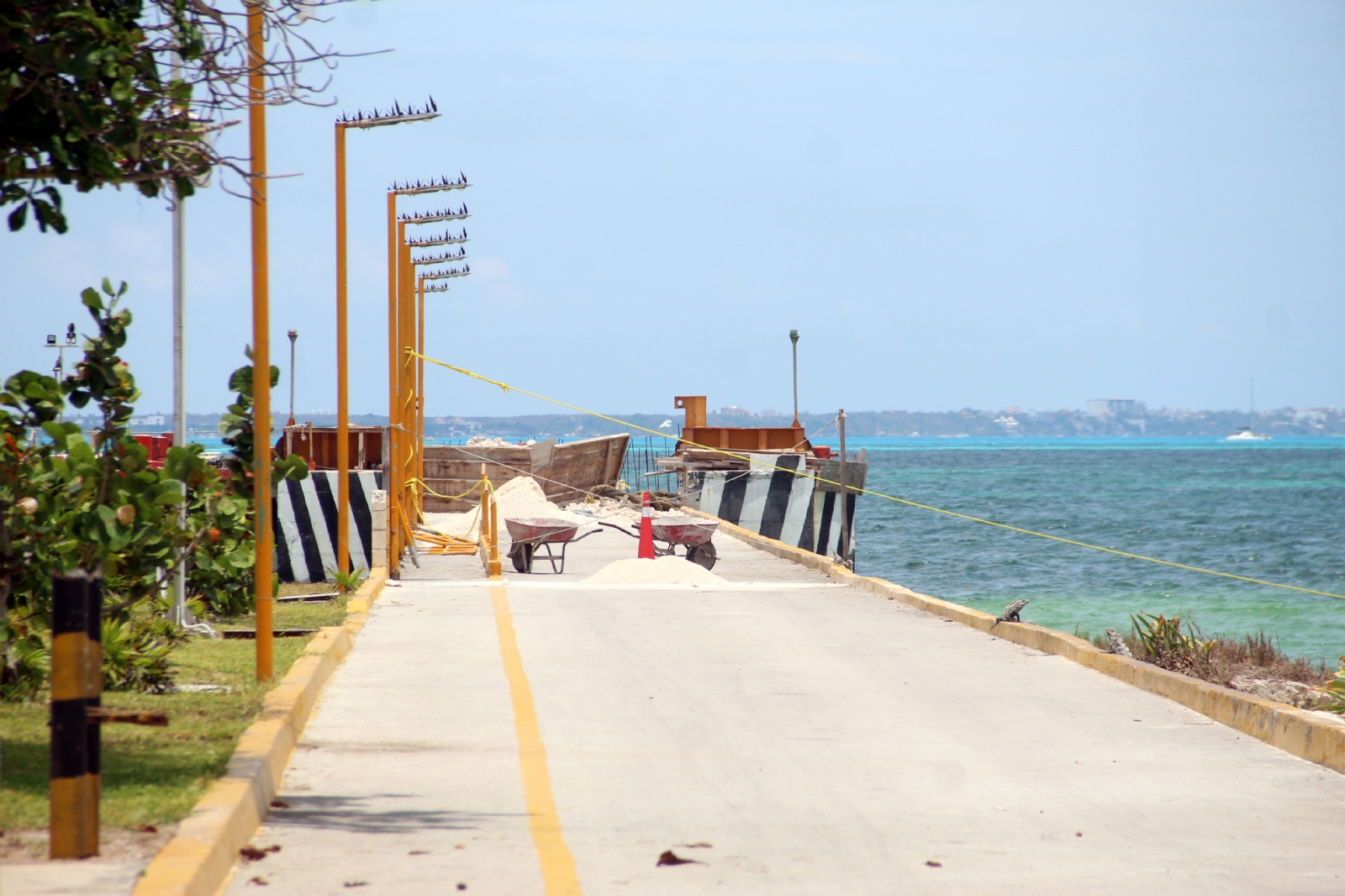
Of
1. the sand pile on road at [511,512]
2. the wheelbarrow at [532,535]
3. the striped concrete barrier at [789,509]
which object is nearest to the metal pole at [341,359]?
the wheelbarrow at [532,535]

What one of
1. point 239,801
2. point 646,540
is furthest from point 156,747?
point 646,540

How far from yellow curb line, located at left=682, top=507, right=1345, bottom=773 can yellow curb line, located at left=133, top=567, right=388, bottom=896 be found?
19.4ft

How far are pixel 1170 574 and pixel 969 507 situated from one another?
→ 45137 mm

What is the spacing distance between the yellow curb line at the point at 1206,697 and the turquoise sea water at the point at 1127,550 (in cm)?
1290

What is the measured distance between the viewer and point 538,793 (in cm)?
679

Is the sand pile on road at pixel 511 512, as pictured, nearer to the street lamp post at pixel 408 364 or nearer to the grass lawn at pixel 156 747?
the street lamp post at pixel 408 364

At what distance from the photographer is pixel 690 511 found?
115 ft

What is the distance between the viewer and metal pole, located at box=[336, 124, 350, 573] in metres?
15.7

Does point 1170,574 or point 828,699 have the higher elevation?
point 828,699

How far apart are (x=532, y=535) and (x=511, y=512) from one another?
10116 millimetres

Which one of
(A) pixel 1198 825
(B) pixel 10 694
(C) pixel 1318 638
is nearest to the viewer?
(A) pixel 1198 825

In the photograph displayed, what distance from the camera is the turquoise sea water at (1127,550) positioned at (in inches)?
1288

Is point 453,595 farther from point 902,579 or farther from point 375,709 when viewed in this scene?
point 902,579

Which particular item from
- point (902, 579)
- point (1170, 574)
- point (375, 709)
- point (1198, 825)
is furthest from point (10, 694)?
point (1170, 574)
